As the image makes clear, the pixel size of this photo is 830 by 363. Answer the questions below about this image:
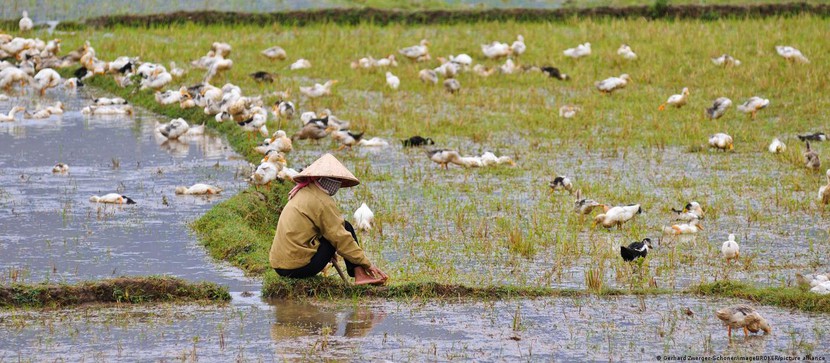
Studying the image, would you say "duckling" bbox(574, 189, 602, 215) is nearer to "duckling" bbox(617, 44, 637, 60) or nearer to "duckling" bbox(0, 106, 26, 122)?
"duckling" bbox(0, 106, 26, 122)

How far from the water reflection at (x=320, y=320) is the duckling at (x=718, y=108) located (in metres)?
9.88

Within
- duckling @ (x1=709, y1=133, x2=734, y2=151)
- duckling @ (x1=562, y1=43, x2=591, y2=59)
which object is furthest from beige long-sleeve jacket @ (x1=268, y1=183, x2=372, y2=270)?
duckling @ (x1=562, y1=43, x2=591, y2=59)

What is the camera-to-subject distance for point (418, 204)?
11.8m

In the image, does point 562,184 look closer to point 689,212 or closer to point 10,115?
point 689,212

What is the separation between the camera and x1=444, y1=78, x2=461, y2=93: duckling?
1897cm

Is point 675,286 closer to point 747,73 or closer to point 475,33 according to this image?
point 747,73

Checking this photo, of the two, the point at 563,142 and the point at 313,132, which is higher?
the point at 313,132

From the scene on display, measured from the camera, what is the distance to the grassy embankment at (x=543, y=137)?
31.8 ft

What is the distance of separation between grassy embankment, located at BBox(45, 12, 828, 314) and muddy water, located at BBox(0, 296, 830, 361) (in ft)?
1.62

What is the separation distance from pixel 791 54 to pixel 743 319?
1417 cm

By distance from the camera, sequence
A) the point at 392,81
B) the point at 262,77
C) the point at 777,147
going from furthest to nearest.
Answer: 1. the point at 392,81
2. the point at 262,77
3. the point at 777,147

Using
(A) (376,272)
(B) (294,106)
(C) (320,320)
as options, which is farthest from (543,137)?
(C) (320,320)

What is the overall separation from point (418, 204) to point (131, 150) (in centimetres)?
429

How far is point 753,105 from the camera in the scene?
16.6m
